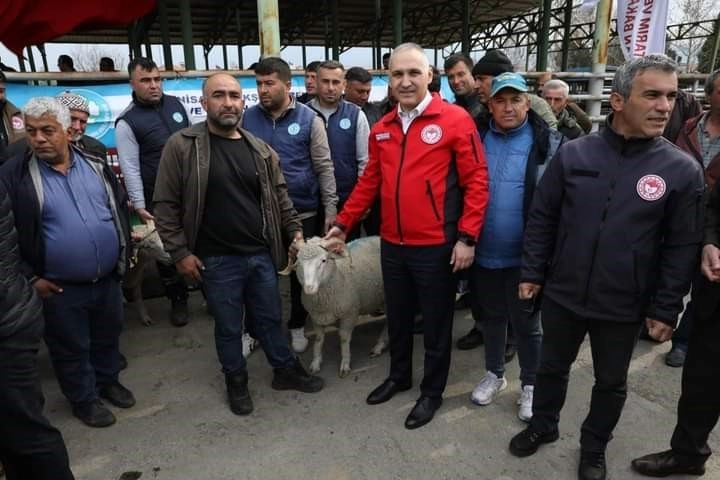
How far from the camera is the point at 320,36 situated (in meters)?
19.8

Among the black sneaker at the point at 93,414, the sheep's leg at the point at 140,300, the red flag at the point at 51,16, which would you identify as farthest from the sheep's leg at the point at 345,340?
the red flag at the point at 51,16

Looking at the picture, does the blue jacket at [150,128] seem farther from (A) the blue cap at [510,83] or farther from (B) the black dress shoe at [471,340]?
(B) the black dress shoe at [471,340]

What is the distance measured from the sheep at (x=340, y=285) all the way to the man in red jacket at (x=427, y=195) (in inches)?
18.4

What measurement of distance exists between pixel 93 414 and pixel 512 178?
9.56 ft

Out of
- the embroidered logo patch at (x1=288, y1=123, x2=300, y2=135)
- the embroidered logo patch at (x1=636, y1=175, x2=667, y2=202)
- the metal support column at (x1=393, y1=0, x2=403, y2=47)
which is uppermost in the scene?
the metal support column at (x1=393, y1=0, x2=403, y2=47)

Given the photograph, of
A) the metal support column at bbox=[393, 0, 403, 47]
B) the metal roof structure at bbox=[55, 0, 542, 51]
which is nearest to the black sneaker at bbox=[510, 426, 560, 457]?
the metal support column at bbox=[393, 0, 403, 47]

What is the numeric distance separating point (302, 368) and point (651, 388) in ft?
7.86

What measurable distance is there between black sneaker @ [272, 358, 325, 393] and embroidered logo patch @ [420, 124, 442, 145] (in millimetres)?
1820

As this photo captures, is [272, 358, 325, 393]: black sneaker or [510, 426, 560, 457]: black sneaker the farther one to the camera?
[272, 358, 325, 393]: black sneaker

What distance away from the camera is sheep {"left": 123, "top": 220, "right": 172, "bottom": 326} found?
4258mm

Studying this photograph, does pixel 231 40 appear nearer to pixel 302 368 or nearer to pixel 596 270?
pixel 302 368

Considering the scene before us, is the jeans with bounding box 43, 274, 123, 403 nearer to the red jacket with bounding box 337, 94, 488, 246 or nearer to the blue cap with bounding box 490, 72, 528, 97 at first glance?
the red jacket with bounding box 337, 94, 488, 246

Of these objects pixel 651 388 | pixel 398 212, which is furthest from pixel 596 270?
pixel 651 388

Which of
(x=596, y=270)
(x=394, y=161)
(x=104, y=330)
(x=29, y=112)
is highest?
(x=29, y=112)
